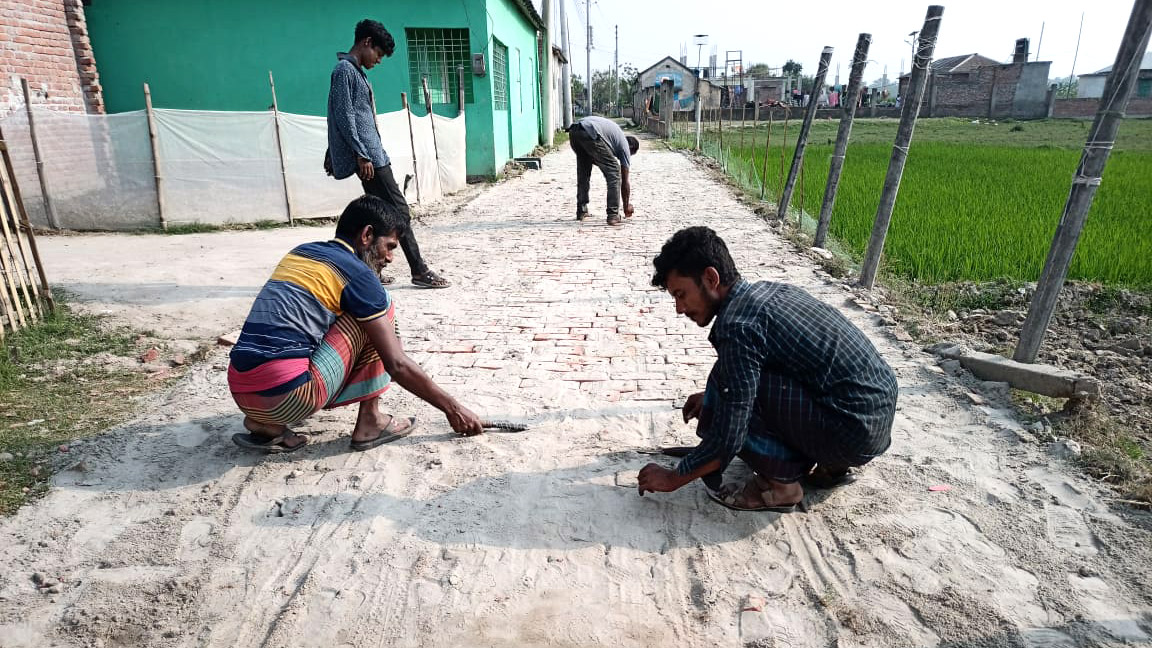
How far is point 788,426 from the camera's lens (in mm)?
2418

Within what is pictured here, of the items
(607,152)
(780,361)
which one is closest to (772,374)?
(780,361)

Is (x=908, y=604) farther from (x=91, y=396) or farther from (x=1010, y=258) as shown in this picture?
(x=1010, y=258)

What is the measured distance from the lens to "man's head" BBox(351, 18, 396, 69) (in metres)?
4.97

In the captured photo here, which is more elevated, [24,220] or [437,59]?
[437,59]

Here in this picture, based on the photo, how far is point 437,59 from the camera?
12.9m

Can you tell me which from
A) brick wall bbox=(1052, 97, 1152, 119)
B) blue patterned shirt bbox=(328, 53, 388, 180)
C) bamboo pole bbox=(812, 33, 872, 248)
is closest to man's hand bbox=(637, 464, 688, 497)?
blue patterned shirt bbox=(328, 53, 388, 180)

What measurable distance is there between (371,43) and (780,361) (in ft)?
13.3

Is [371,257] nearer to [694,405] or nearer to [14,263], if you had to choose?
[694,405]

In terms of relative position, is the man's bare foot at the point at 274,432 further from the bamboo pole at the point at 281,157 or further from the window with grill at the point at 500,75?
the window with grill at the point at 500,75

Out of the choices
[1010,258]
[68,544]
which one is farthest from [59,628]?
[1010,258]

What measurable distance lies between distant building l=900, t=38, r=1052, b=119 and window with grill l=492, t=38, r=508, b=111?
30.9 meters

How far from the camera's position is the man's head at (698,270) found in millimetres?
2291

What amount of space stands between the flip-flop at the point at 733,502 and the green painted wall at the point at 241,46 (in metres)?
11.2

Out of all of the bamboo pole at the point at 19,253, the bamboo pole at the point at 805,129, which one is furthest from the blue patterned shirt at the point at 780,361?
the bamboo pole at the point at 805,129
